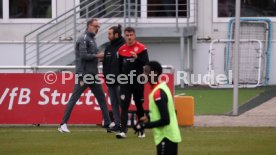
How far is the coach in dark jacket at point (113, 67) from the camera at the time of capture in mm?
16781

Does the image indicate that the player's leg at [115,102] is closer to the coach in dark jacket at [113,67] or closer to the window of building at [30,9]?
the coach in dark jacket at [113,67]

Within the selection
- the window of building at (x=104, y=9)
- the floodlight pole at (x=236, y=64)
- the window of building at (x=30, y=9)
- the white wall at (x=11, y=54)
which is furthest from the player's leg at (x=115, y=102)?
the window of building at (x=30, y=9)

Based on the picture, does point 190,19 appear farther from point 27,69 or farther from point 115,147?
point 115,147

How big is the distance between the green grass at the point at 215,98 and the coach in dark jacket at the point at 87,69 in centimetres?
401

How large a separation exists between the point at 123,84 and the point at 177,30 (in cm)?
1072

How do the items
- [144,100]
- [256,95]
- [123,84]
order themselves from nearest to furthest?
[123,84]
[144,100]
[256,95]

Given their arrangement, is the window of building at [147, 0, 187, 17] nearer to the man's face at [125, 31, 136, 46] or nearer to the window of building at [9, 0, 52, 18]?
the window of building at [9, 0, 52, 18]

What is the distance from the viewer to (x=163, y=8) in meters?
28.1

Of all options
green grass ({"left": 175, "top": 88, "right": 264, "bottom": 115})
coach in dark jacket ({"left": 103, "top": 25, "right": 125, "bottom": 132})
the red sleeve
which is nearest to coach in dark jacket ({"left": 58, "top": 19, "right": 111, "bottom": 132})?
coach in dark jacket ({"left": 103, "top": 25, "right": 125, "bottom": 132})

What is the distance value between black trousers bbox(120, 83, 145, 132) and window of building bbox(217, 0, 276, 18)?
1204 centimetres

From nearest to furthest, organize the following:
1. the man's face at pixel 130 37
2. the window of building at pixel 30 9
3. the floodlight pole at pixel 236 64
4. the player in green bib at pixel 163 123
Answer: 1. the player in green bib at pixel 163 123
2. the man's face at pixel 130 37
3. the floodlight pole at pixel 236 64
4. the window of building at pixel 30 9

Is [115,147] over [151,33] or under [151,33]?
under

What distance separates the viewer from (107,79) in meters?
16.9

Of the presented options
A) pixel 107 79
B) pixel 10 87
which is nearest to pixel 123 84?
pixel 107 79
